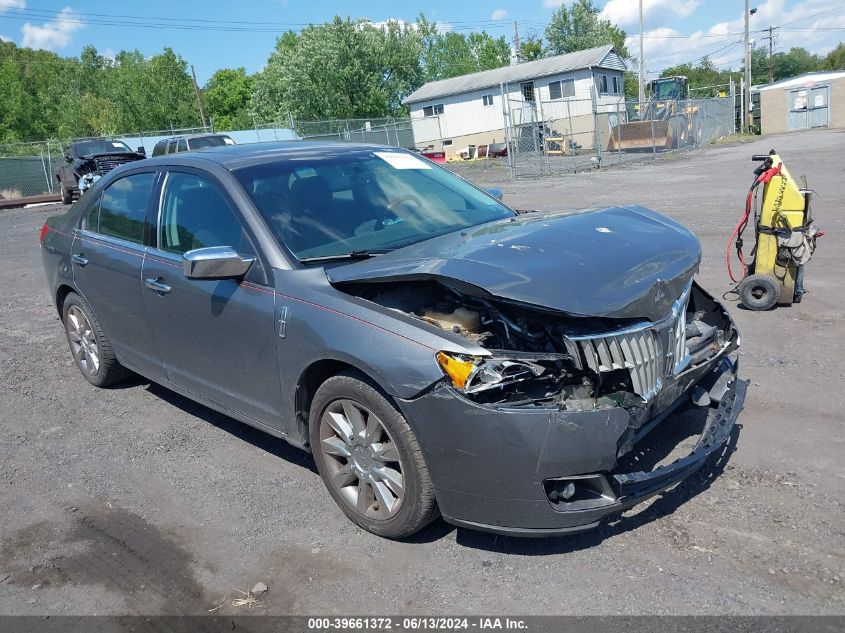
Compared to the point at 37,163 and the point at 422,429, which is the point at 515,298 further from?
the point at 37,163

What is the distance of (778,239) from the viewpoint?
244 inches

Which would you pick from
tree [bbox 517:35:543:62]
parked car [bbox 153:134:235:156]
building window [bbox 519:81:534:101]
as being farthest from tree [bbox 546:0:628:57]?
parked car [bbox 153:134:235:156]

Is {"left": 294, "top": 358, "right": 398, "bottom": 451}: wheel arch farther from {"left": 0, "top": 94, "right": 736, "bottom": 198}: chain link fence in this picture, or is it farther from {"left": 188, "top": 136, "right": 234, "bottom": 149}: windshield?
{"left": 0, "top": 94, "right": 736, "bottom": 198}: chain link fence

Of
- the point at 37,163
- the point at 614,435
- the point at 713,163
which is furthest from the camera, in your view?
the point at 37,163

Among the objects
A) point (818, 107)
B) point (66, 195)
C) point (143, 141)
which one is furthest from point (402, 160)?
point (818, 107)

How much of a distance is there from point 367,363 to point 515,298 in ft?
2.28

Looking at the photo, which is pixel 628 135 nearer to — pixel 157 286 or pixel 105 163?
pixel 105 163

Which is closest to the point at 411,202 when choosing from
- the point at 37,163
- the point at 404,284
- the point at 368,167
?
the point at 368,167

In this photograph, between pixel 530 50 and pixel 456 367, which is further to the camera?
pixel 530 50

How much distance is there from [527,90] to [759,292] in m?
44.7

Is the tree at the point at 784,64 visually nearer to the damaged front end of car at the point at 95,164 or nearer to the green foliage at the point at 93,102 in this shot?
the green foliage at the point at 93,102

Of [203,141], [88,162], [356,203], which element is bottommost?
[356,203]

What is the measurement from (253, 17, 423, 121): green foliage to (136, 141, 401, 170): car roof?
5031 centimetres

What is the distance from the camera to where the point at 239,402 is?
4.08 metres
